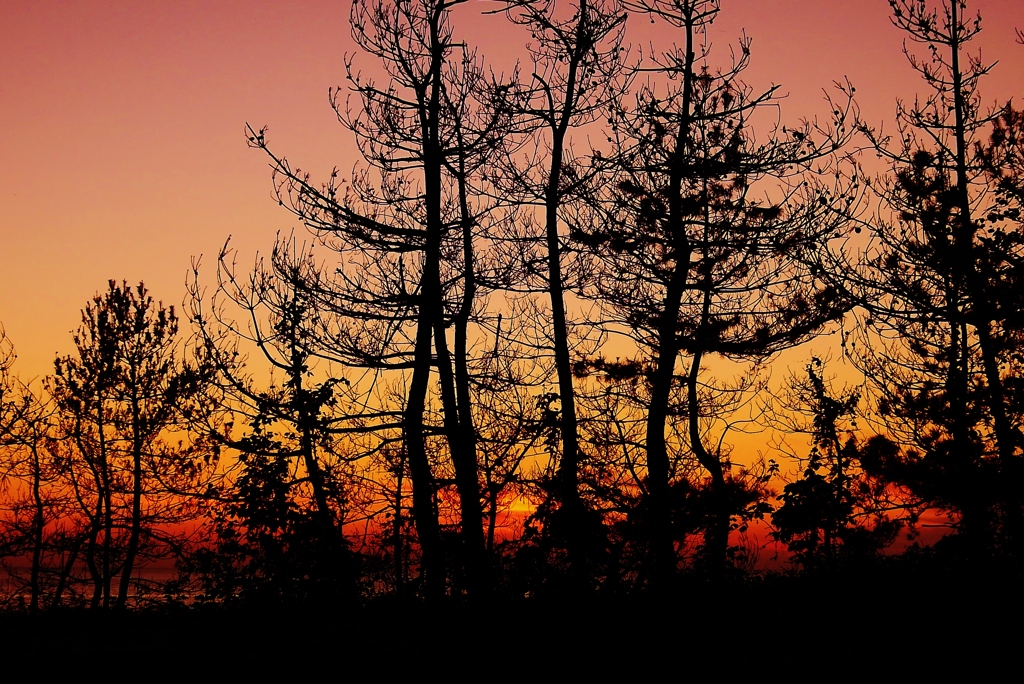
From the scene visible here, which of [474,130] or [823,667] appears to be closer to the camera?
[823,667]

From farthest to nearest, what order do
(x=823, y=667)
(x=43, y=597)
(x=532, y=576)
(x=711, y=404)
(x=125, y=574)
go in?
(x=43, y=597), (x=125, y=574), (x=711, y=404), (x=532, y=576), (x=823, y=667)

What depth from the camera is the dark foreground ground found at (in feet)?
38.5

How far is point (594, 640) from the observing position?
43.4 feet

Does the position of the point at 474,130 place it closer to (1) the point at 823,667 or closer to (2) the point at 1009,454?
(1) the point at 823,667

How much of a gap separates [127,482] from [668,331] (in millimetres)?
17652

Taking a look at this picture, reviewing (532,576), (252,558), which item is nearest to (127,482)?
(252,558)

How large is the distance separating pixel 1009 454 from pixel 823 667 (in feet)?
21.9

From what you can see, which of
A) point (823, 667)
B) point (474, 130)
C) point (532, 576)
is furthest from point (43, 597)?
point (823, 667)

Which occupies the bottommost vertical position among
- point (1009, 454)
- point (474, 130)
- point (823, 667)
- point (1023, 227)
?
point (823, 667)

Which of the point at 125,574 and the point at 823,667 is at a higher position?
the point at 125,574

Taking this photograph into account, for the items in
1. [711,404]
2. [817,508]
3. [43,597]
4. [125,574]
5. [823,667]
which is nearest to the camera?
[823,667]

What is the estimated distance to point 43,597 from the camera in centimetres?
2880

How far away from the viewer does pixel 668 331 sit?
16406mm

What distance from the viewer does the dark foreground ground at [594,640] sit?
1173 centimetres
